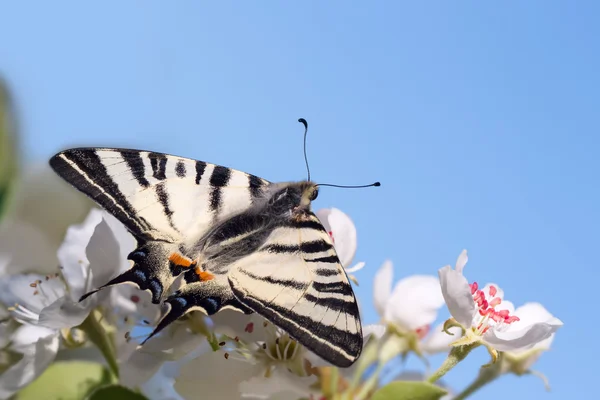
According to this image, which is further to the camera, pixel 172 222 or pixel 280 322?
pixel 172 222

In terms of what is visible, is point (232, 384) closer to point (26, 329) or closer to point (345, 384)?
point (345, 384)

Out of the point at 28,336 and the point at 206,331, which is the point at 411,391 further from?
the point at 28,336

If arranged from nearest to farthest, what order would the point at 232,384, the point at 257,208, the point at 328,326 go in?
1. the point at 328,326
2. the point at 232,384
3. the point at 257,208

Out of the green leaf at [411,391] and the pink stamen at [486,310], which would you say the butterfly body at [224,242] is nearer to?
the green leaf at [411,391]

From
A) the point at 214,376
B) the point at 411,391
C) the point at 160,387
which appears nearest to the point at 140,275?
the point at 214,376

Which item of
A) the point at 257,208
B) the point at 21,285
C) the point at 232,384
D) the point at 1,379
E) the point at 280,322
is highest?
the point at 257,208

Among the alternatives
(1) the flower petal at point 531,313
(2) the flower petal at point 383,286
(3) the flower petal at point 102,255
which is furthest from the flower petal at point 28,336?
(1) the flower petal at point 531,313

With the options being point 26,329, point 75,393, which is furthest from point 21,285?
point 75,393
